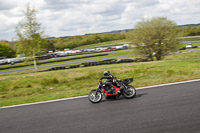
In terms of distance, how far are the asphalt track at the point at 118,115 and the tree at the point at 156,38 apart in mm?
16176

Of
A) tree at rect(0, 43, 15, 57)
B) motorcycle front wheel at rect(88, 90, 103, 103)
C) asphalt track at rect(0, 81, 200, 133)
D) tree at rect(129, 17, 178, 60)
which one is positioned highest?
tree at rect(0, 43, 15, 57)

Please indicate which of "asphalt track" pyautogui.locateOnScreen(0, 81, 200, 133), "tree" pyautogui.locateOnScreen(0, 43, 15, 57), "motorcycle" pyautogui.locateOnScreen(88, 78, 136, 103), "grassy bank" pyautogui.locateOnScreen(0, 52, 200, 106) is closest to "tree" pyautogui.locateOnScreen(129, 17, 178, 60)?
"grassy bank" pyautogui.locateOnScreen(0, 52, 200, 106)

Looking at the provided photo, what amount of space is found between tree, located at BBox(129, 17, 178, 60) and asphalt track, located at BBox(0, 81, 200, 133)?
637 inches

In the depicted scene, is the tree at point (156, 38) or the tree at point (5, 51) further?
the tree at point (5, 51)

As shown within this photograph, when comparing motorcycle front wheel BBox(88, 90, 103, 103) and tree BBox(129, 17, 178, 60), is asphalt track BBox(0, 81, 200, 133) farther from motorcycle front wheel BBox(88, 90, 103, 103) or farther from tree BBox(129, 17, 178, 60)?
tree BBox(129, 17, 178, 60)

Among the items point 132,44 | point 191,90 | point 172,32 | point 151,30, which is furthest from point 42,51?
point 191,90

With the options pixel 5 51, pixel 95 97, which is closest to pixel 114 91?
pixel 95 97

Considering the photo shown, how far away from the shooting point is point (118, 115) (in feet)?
22.1

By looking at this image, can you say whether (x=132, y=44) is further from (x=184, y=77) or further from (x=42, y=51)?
(x=184, y=77)

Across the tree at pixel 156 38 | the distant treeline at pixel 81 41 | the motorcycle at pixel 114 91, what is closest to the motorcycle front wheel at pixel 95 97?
the motorcycle at pixel 114 91

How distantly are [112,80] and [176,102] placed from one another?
2.73 metres

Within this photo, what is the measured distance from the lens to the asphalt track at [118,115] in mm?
5680

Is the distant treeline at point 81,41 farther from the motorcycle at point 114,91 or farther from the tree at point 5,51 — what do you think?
the motorcycle at point 114,91

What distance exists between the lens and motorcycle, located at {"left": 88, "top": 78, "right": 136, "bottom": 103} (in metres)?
8.60
